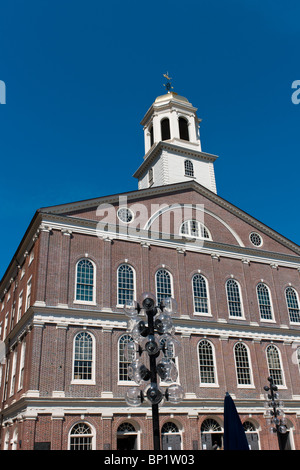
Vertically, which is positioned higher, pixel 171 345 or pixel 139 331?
pixel 139 331

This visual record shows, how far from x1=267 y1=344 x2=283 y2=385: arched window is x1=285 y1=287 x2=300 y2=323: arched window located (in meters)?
3.29

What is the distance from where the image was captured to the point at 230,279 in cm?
3062

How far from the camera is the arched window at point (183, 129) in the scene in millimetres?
40156

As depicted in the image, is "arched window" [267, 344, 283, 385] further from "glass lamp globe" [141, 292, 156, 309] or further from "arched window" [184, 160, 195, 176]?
"glass lamp globe" [141, 292, 156, 309]

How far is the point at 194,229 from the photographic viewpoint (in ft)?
102

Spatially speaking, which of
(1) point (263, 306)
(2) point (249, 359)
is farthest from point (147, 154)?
(2) point (249, 359)

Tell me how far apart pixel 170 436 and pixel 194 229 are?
1382cm

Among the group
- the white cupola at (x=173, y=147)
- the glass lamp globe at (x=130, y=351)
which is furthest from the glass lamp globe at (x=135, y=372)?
the white cupola at (x=173, y=147)

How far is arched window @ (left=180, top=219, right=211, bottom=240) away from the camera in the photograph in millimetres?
30656

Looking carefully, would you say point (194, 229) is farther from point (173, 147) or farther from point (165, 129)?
point (165, 129)

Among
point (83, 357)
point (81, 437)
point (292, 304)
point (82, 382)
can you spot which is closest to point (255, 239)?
point (292, 304)

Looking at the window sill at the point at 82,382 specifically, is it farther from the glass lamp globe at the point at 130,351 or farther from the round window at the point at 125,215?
the glass lamp globe at the point at 130,351

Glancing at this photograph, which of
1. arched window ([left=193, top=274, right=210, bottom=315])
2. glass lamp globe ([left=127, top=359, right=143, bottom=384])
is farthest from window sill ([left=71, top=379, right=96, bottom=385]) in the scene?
glass lamp globe ([left=127, top=359, right=143, bottom=384])

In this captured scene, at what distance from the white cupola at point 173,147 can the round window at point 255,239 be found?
5.81 metres
